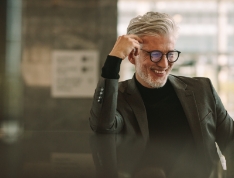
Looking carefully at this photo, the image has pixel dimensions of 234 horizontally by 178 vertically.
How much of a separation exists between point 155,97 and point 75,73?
328 centimetres

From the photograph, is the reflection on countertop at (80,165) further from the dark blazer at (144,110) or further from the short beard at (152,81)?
the short beard at (152,81)

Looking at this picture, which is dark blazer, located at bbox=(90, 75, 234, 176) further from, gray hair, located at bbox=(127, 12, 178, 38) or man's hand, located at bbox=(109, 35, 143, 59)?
gray hair, located at bbox=(127, 12, 178, 38)

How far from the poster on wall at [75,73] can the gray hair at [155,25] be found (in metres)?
3.31

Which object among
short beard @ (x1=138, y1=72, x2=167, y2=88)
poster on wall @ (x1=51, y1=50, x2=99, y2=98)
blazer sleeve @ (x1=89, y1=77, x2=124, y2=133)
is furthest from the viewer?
poster on wall @ (x1=51, y1=50, x2=99, y2=98)

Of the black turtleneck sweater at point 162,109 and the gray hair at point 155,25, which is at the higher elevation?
the gray hair at point 155,25

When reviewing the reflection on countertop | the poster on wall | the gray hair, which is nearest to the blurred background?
the poster on wall

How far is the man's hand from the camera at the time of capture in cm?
143

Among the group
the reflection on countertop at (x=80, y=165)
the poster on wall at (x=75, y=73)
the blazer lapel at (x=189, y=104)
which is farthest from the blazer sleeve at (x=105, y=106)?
the poster on wall at (x=75, y=73)

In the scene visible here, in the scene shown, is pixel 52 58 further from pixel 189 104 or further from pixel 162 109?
pixel 189 104

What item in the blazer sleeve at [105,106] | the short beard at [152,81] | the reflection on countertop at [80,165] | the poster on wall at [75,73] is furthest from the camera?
the poster on wall at [75,73]

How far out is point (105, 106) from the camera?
138 centimetres

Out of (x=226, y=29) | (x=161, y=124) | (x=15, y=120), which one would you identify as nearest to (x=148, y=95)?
(x=161, y=124)

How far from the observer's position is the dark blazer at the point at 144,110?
136cm

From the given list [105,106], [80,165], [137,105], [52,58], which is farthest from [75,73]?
[80,165]
